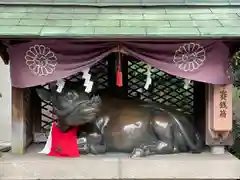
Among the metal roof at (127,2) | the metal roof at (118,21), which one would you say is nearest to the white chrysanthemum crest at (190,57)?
the metal roof at (118,21)

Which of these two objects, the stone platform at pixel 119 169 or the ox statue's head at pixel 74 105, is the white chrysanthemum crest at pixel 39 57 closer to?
the ox statue's head at pixel 74 105


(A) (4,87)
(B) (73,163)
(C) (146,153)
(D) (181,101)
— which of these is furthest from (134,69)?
(A) (4,87)

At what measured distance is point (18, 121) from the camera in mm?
4445

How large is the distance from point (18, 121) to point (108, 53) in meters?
1.22

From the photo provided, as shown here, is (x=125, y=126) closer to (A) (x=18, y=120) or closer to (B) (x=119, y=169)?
(B) (x=119, y=169)

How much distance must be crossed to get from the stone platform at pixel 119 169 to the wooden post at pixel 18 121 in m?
0.28

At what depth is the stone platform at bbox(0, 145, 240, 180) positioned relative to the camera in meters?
4.12

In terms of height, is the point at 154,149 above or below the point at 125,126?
below

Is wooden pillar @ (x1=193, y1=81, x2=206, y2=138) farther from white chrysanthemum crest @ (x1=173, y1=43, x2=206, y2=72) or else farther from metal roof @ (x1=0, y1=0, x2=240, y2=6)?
metal roof @ (x1=0, y1=0, x2=240, y2=6)

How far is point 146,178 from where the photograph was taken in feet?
13.5

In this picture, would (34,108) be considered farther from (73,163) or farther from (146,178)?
(146,178)

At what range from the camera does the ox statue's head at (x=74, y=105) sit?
418 centimetres

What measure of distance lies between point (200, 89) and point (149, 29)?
1351 millimetres

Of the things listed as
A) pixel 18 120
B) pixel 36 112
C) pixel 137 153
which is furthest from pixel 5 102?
pixel 137 153
